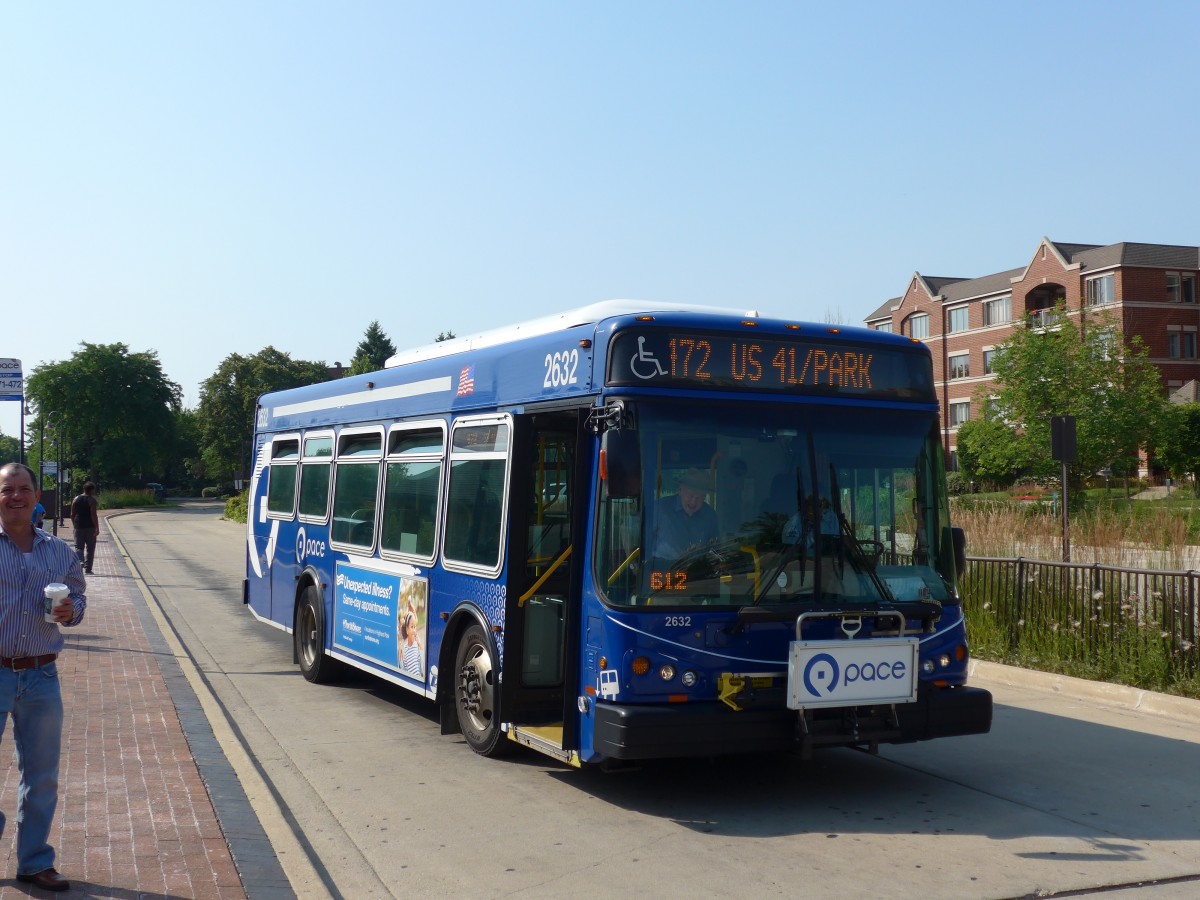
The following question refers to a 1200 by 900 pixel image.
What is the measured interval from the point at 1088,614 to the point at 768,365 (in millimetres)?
6077

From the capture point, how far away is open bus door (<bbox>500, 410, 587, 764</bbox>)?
25.8ft

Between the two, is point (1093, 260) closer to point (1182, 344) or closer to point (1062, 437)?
point (1182, 344)

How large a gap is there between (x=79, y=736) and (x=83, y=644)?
586 cm

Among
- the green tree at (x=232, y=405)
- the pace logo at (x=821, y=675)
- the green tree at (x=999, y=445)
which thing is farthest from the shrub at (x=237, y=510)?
the pace logo at (x=821, y=675)

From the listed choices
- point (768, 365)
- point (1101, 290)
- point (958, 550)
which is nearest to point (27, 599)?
point (768, 365)

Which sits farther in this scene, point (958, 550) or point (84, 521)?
point (84, 521)

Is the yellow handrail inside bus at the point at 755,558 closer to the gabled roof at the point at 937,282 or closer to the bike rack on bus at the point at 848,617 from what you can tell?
the bike rack on bus at the point at 848,617

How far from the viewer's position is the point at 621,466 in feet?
21.4

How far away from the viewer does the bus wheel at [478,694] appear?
26.6ft

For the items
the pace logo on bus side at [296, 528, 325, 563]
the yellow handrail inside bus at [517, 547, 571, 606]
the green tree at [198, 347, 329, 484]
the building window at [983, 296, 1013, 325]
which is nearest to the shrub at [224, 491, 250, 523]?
the green tree at [198, 347, 329, 484]

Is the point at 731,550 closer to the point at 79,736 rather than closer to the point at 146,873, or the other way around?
the point at 146,873

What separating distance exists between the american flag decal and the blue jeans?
4.26 meters

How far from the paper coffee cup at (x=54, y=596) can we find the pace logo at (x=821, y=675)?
3.83 m

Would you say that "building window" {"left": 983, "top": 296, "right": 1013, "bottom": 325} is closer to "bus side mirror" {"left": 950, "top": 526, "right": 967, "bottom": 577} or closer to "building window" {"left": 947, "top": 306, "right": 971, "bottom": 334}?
"building window" {"left": 947, "top": 306, "right": 971, "bottom": 334}
